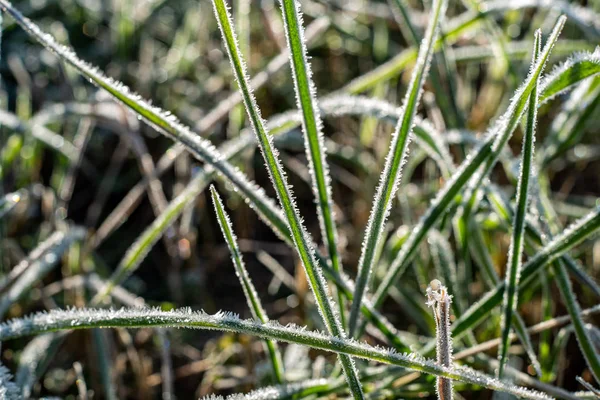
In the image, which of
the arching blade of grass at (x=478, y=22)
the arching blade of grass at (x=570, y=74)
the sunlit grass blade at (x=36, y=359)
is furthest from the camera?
the arching blade of grass at (x=478, y=22)

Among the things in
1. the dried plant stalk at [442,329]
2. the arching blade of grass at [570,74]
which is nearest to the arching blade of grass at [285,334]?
the dried plant stalk at [442,329]

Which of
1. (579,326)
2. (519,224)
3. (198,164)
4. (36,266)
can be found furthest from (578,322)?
(198,164)

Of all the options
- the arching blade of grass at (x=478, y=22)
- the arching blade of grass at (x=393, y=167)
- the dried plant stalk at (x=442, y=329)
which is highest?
the arching blade of grass at (x=478, y=22)

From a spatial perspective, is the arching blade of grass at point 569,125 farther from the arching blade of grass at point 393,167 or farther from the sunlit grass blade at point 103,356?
the sunlit grass blade at point 103,356

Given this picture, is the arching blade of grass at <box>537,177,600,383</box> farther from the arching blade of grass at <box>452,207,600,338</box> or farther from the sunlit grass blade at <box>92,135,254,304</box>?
the sunlit grass blade at <box>92,135,254,304</box>

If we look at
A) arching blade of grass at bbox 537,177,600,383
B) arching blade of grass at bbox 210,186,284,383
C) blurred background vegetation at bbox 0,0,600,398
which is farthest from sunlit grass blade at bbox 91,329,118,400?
arching blade of grass at bbox 537,177,600,383
